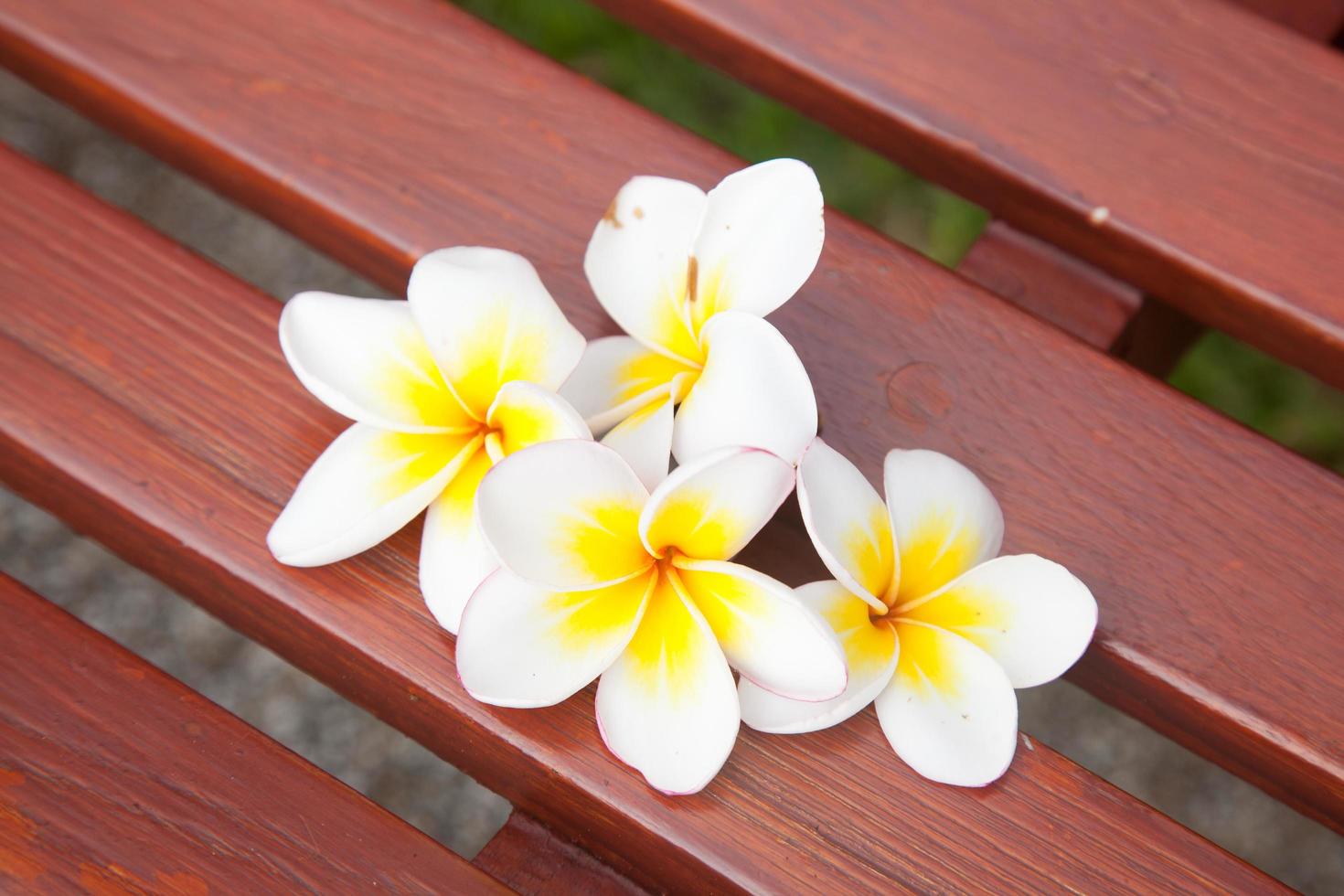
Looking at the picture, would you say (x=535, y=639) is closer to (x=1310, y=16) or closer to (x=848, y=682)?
(x=848, y=682)

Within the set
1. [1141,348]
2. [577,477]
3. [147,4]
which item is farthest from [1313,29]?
[147,4]

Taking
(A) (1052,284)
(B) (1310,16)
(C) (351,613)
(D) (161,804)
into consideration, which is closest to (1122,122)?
(A) (1052,284)

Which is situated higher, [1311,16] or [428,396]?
[1311,16]

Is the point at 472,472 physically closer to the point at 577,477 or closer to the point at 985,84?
the point at 577,477

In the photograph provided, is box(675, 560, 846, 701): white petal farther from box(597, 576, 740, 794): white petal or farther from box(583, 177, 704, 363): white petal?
box(583, 177, 704, 363): white petal

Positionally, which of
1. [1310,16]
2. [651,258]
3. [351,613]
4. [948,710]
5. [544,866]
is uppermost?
[1310,16]

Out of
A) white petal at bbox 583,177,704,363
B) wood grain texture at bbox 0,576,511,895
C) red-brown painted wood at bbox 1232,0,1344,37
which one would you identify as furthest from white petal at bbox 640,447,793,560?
red-brown painted wood at bbox 1232,0,1344,37
